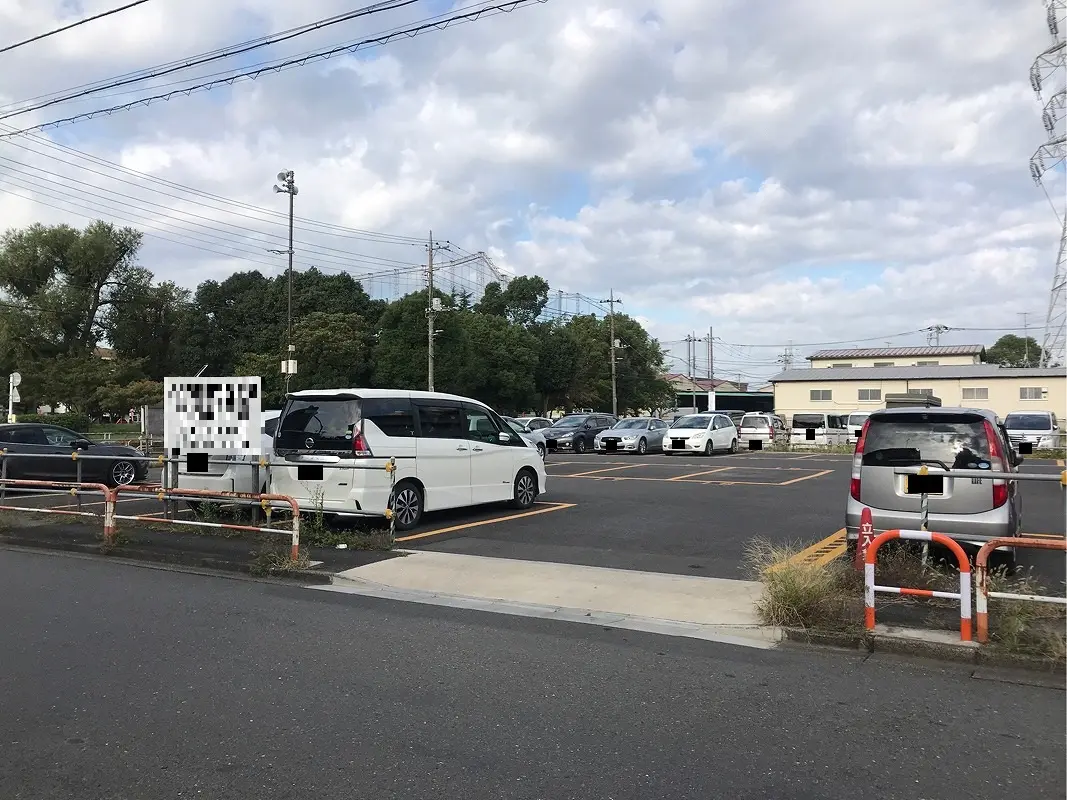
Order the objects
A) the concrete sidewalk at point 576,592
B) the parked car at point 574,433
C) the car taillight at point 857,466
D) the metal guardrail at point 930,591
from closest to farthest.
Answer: the metal guardrail at point 930,591
the concrete sidewalk at point 576,592
the car taillight at point 857,466
the parked car at point 574,433

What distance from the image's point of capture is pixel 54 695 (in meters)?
4.89

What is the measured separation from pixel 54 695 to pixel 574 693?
3197 mm

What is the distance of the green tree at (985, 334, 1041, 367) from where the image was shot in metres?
96.1

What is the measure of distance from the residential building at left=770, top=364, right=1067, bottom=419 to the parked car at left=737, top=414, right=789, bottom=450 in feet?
50.4

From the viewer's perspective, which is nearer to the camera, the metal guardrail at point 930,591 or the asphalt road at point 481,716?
the asphalt road at point 481,716

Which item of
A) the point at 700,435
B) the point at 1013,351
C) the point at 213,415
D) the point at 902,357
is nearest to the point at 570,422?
the point at 700,435

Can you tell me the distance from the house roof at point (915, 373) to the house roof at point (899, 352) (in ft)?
46.7

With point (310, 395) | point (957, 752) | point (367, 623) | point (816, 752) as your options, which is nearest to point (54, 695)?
point (367, 623)

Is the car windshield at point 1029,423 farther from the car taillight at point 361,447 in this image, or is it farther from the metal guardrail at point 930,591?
Result: the metal guardrail at point 930,591

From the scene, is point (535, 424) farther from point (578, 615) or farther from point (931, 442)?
point (578, 615)

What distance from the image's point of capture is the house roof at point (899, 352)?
69.4 metres

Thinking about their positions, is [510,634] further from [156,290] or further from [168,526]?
[156,290]

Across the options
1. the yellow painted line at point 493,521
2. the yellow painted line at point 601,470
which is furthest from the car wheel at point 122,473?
the yellow painted line at point 601,470

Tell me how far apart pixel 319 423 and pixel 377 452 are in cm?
88
